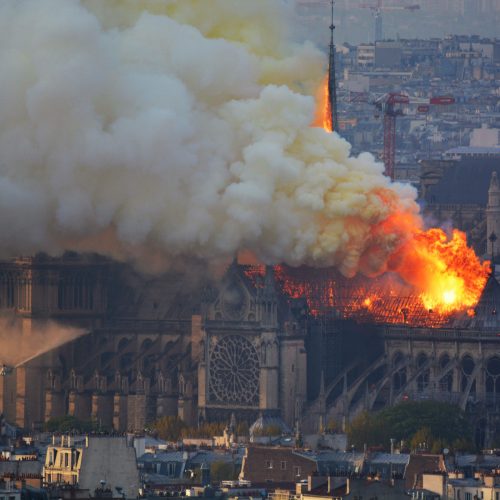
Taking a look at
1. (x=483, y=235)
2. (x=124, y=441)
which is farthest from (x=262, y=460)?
(x=483, y=235)

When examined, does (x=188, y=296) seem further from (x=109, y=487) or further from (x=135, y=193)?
(x=109, y=487)

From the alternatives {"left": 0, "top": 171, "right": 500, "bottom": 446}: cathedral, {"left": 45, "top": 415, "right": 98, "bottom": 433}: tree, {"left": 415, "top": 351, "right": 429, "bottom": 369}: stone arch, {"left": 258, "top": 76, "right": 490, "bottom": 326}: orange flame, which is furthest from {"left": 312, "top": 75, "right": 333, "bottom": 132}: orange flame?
{"left": 45, "top": 415, "right": 98, "bottom": 433}: tree

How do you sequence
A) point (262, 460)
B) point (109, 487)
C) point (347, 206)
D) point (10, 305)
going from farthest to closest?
point (10, 305) < point (347, 206) < point (262, 460) < point (109, 487)

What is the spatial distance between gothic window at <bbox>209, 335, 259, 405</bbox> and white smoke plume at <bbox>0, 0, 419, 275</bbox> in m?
8.38

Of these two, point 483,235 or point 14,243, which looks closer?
point 14,243

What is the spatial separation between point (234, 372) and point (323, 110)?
29.5ft

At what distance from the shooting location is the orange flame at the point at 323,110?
15588 cm

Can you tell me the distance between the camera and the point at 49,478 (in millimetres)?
109500

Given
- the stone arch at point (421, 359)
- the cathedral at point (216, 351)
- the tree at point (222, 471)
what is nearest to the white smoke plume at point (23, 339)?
the cathedral at point (216, 351)

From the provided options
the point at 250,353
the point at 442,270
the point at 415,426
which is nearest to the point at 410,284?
the point at 442,270

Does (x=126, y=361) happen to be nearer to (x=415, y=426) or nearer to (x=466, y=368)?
(x=466, y=368)

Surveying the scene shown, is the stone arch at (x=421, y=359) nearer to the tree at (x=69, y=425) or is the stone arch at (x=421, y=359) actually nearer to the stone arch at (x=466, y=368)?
the stone arch at (x=466, y=368)

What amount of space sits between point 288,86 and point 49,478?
4239cm

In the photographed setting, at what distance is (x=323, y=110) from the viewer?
518 feet
